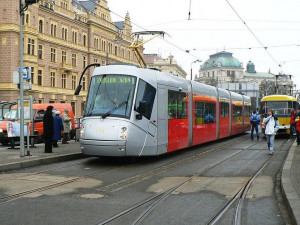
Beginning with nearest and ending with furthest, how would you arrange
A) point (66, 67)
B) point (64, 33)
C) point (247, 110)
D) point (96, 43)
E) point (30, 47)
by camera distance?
1. point (247, 110)
2. point (30, 47)
3. point (66, 67)
4. point (64, 33)
5. point (96, 43)

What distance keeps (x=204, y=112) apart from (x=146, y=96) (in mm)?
6875

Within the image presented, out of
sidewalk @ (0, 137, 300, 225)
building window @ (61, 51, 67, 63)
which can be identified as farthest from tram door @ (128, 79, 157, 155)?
building window @ (61, 51, 67, 63)

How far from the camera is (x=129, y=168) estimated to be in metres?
12.6

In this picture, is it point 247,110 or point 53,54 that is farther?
point 53,54

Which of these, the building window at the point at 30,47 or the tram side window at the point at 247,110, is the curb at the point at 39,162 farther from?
the building window at the point at 30,47

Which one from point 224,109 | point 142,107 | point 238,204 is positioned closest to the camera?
point 238,204

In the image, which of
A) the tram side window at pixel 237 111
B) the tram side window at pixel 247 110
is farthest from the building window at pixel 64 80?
the tram side window at pixel 237 111

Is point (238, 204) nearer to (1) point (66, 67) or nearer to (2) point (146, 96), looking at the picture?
(2) point (146, 96)

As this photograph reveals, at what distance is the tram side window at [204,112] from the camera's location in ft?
61.7

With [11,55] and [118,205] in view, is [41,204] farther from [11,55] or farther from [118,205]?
[11,55]

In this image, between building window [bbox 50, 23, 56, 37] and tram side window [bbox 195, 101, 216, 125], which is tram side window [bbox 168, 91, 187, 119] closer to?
tram side window [bbox 195, 101, 216, 125]

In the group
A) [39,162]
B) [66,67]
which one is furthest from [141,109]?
[66,67]

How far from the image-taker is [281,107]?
28844 mm

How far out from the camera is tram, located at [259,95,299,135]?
92.3 ft
